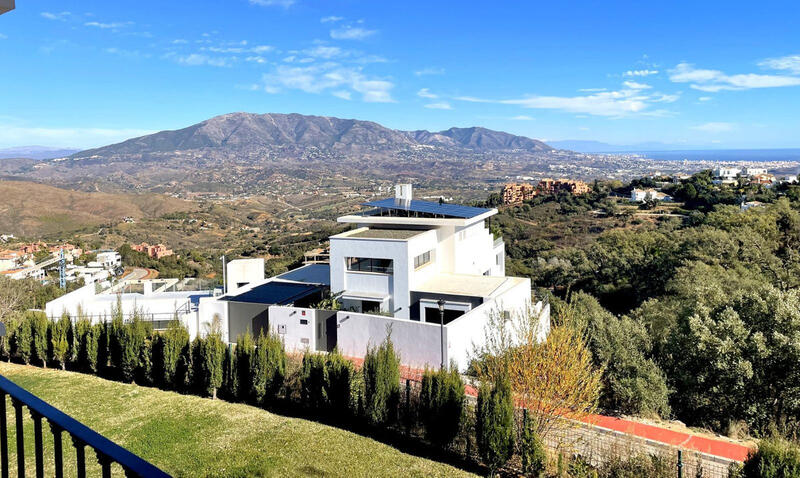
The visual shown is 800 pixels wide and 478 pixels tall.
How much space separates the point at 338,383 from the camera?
41.3 feet

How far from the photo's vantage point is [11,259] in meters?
49.3

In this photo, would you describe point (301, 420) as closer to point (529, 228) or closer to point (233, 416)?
point (233, 416)

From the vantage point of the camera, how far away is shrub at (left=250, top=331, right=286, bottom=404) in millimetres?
13625

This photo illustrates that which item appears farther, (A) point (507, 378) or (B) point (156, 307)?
(B) point (156, 307)

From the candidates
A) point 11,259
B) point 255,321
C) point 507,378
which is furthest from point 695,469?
point 11,259

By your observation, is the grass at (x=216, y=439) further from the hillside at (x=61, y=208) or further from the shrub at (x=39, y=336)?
the hillside at (x=61, y=208)

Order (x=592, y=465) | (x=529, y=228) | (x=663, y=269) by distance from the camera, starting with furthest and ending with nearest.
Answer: (x=529, y=228)
(x=663, y=269)
(x=592, y=465)

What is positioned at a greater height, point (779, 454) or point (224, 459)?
point (779, 454)

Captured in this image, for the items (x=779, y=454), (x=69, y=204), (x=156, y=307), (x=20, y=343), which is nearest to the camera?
(x=779, y=454)

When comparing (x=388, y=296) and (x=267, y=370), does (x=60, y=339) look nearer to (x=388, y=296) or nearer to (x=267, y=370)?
(x=267, y=370)

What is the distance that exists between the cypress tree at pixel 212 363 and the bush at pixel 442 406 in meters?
6.22

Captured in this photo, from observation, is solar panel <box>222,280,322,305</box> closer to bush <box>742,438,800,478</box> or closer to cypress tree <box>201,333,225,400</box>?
cypress tree <box>201,333,225,400</box>

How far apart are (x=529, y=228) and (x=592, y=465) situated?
5084cm

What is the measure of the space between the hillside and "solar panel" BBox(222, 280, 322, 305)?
71.6 meters
